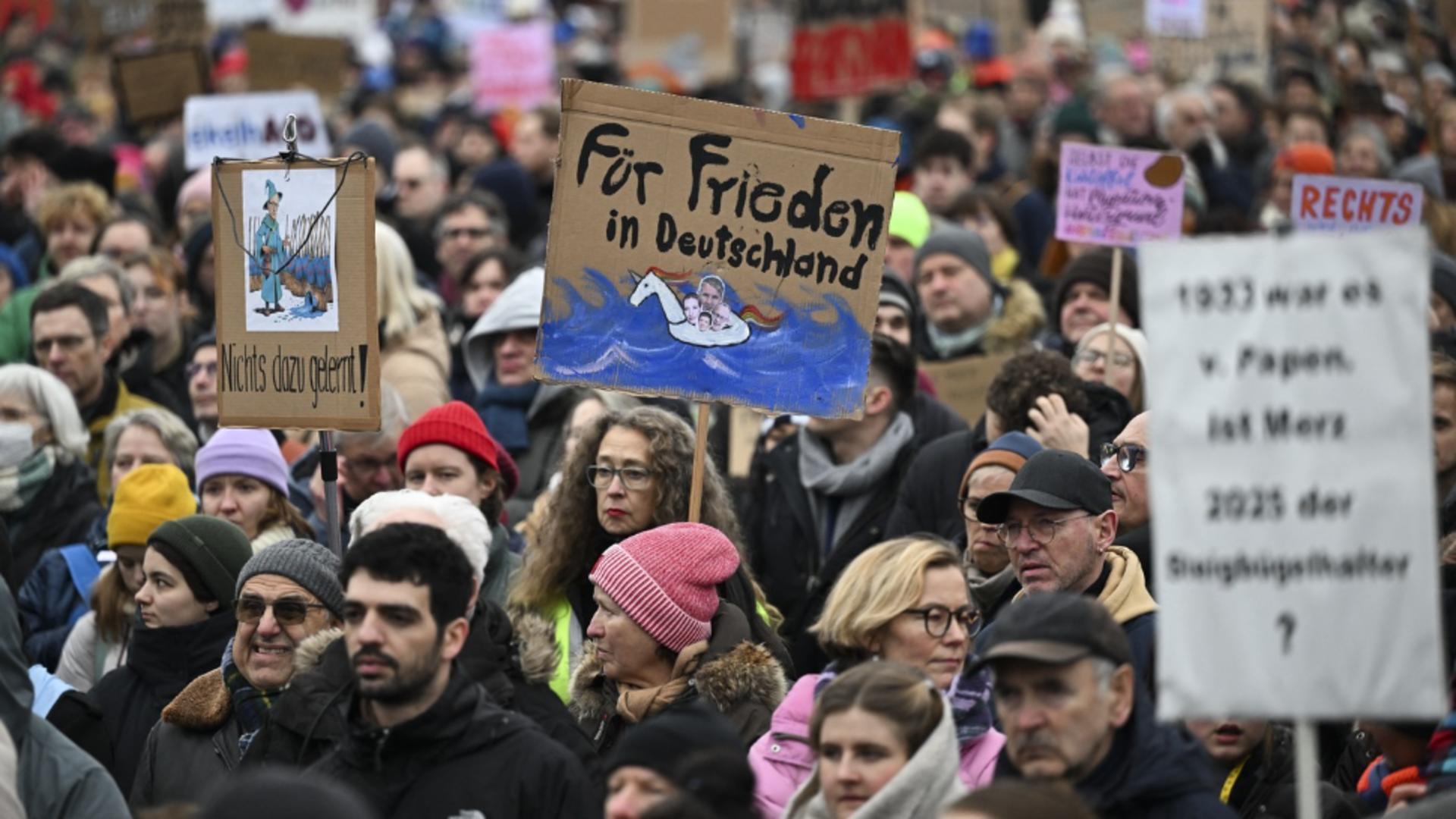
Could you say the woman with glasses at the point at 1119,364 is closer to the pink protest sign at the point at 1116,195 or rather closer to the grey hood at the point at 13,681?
the pink protest sign at the point at 1116,195

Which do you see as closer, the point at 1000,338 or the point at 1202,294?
the point at 1202,294

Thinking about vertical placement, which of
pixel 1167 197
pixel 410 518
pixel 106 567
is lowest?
pixel 106 567

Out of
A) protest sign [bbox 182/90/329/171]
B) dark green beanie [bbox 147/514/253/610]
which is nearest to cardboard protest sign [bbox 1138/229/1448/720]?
dark green beanie [bbox 147/514/253/610]

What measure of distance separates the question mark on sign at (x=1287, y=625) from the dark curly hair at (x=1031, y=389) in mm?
3445

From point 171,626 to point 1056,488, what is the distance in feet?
8.67

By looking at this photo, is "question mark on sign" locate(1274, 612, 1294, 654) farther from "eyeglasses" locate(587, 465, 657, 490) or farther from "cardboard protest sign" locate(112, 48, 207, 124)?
"cardboard protest sign" locate(112, 48, 207, 124)

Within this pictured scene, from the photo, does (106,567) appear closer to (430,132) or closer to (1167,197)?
(1167,197)

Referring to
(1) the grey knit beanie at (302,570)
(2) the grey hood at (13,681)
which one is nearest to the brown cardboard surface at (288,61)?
(1) the grey knit beanie at (302,570)

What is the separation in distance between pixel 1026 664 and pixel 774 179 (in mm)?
2656

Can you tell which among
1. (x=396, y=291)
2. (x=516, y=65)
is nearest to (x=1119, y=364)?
(x=396, y=291)

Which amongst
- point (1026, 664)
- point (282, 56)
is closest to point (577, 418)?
point (1026, 664)

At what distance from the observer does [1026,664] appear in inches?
187

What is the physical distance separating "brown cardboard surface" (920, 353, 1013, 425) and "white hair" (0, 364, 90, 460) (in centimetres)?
342

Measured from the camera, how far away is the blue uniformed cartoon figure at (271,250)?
700 cm
